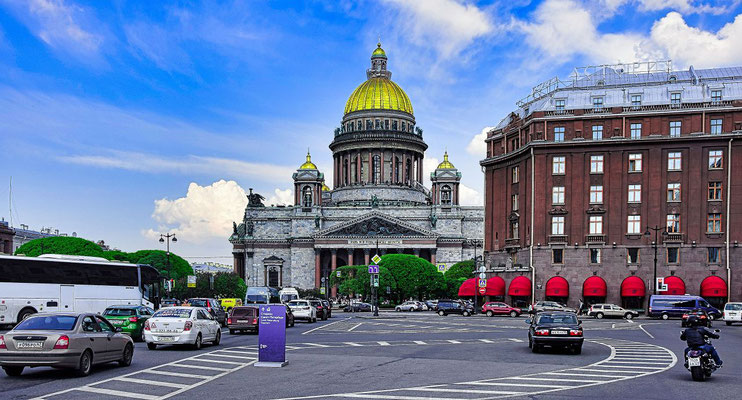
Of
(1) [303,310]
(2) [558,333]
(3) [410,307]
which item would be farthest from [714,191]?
(2) [558,333]

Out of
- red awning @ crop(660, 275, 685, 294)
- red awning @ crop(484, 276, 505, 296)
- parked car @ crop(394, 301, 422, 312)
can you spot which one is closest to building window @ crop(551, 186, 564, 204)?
red awning @ crop(484, 276, 505, 296)

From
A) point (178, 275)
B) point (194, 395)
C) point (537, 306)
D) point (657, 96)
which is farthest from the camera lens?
point (178, 275)

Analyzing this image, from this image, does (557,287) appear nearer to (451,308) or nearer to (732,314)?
(451,308)

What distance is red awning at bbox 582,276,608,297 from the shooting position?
69500 millimetres

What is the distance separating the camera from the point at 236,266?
509 feet

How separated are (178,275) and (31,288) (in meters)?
96.2

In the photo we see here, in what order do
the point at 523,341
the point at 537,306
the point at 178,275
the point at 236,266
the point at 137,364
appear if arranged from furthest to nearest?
the point at 236,266 < the point at 178,275 < the point at 537,306 < the point at 523,341 < the point at 137,364

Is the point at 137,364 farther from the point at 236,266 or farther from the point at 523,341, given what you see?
the point at 236,266

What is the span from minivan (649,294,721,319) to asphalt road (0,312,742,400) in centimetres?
Result: 2873

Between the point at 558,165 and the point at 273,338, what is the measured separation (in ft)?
177

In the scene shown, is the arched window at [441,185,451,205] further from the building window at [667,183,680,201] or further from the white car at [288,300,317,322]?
the white car at [288,300,317,322]

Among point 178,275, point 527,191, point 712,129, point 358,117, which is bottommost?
point 178,275

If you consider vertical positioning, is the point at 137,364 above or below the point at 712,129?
below

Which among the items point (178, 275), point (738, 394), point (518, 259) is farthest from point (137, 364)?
point (178, 275)
